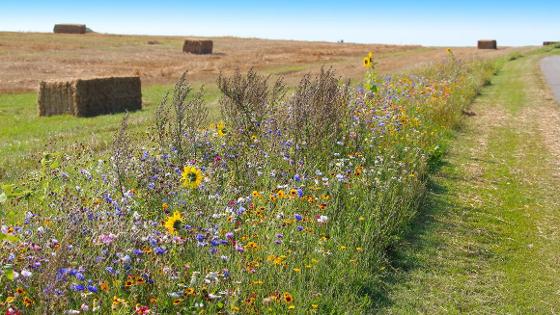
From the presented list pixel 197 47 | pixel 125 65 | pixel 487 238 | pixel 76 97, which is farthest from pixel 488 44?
pixel 487 238

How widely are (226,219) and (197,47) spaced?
46976mm

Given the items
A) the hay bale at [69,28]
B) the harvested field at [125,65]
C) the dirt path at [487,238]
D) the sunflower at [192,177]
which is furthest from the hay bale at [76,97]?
the hay bale at [69,28]

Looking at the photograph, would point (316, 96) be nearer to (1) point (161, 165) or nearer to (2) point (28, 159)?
(1) point (161, 165)

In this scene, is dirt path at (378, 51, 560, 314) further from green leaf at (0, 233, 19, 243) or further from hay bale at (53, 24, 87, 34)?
hay bale at (53, 24, 87, 34)

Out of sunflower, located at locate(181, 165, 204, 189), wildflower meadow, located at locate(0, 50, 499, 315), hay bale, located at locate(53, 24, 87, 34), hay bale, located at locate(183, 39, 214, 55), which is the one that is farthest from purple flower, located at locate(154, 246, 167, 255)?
hay bale, located at locate(53, 24, 87, 34)

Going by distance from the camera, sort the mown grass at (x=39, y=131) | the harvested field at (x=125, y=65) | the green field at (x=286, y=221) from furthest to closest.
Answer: the harvested field at (x=125, y=65) < the mown grass at (x=39, y=131) < the green field at (x=286, y=221)

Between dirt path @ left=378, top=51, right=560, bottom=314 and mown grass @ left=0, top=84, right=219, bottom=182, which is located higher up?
mown grass @ left=0, top=84, right=219, bottom=182

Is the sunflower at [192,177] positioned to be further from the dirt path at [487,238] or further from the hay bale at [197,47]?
the hay bale at [197,47]

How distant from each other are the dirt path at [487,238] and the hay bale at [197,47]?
40.4 meters

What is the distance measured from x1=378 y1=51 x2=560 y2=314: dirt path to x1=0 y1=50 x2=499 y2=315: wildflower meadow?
0.31 metres

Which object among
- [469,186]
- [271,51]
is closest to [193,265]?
[469,186]

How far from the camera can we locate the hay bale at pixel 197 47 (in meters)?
50.9

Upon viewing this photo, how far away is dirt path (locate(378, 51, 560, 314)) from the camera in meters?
5.55

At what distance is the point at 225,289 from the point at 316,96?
446 centimetres
